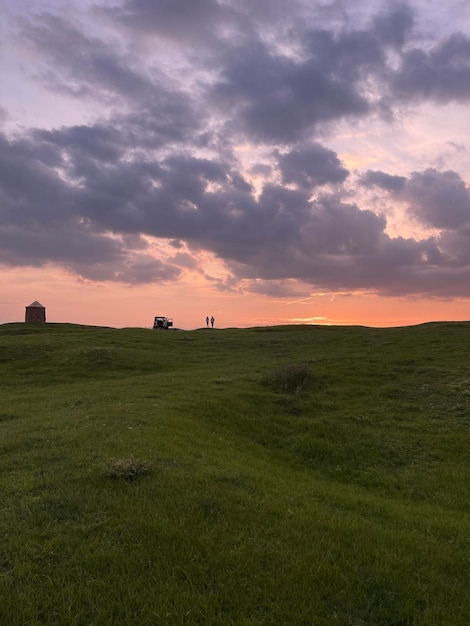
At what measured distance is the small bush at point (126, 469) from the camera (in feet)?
30.5

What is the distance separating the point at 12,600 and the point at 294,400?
53.1ft

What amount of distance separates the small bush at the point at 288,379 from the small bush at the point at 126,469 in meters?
13.8

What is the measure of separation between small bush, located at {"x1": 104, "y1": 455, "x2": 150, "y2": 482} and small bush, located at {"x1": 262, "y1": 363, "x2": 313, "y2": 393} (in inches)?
542

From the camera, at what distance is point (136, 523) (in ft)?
24.9

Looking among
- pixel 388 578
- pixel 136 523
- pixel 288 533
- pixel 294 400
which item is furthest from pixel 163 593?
pixel 294 400

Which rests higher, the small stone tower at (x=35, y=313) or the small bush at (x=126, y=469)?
the small stone tower at (x=35, y=313)

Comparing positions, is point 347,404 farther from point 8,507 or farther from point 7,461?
point 8,507

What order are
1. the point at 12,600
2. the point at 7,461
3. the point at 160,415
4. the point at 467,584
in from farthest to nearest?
the point at 160,415, the point at 7,461, the point at 467,584, the point at 12,600

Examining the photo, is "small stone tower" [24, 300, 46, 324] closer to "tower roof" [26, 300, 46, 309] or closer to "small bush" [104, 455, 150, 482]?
"tower roof" [26, 300, 46, 309]

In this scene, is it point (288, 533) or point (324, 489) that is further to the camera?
point (324, 489)

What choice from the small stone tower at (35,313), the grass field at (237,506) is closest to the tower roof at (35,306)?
the small stone tower at (35,313)

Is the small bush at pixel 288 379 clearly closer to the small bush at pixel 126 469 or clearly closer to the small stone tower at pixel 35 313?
the small bush at pixel 126 469

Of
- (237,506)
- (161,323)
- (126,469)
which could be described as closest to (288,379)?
(126,469)

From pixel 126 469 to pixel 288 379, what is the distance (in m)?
15.3
